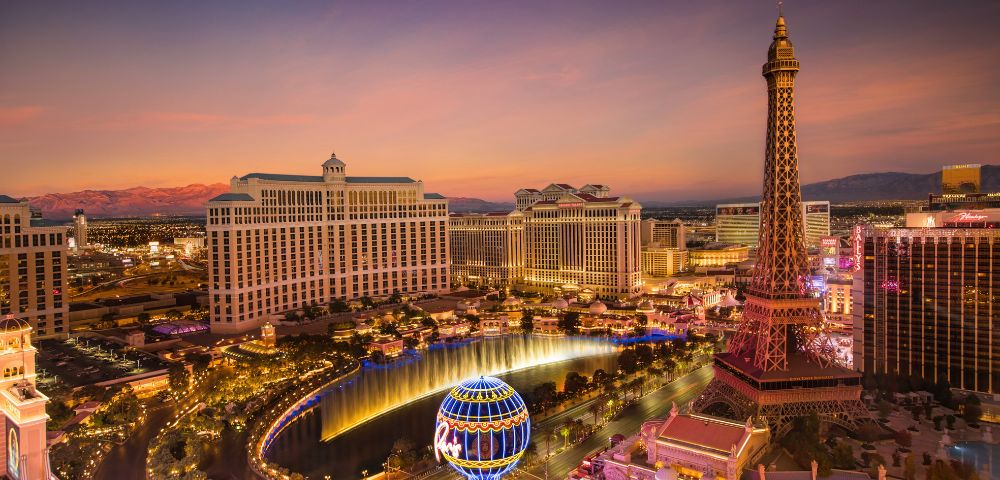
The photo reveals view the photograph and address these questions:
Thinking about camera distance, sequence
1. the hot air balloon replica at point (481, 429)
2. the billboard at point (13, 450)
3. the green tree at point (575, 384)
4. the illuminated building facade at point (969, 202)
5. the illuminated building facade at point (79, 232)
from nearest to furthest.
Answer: the billboard at point (13, 450)
the hot air balloon replica at point (481, 429)
the green tree at point (575, 384)
the illuminated building facade at point (969, 202)
the illuminated building facade at point (79, 232)

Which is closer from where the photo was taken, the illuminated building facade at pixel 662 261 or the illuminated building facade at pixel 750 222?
the illuminated building facade at pixel 662 261

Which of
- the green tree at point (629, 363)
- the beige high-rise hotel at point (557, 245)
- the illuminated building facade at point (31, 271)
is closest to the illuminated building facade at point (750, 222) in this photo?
the beige high-rise hotel at point (557, 245)

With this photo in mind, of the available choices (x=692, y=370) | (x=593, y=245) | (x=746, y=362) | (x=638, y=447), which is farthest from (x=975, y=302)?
(x=593, y=245)

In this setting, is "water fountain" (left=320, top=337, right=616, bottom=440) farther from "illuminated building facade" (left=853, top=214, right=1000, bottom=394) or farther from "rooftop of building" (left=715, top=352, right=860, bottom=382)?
"illuminated building facade" (left=853, top=214, right=1000, bottom=394)

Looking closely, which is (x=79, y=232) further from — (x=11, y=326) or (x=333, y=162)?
(x=11, y=326)

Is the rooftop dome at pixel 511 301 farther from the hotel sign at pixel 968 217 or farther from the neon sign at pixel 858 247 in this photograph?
the hotel sign at pixel 968 217

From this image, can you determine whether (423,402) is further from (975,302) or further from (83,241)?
(83,241)
